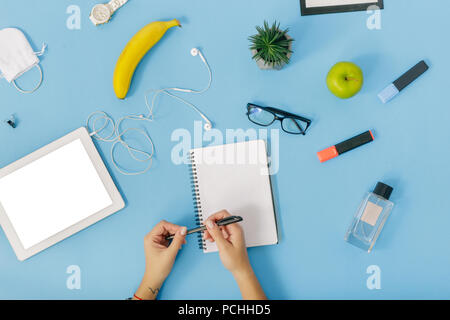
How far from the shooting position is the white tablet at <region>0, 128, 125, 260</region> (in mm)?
959

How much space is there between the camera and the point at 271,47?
0.87m

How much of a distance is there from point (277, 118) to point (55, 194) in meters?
0.65

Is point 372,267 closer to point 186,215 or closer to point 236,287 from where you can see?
point 236,287

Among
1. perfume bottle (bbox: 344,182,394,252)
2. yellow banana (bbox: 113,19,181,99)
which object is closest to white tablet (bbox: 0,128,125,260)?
yellow banana (bbox: 113,19,181,99)

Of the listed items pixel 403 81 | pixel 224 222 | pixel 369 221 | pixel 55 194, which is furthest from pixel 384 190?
pixel 55 194

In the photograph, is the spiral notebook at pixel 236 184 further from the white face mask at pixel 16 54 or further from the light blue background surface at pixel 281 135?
the white face mask at pixel 16 54

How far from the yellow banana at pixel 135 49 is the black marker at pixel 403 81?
23.5 inches

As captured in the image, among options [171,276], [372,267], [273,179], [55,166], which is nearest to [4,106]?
[55,166]

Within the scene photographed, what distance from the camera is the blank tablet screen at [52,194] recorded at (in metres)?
0.96

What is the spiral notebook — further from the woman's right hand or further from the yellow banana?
the yellow banana

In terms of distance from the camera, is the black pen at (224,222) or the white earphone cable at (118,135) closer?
the black pen at (224,222)

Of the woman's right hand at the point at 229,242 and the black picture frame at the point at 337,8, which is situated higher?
the black picture frame at the point at 337,8

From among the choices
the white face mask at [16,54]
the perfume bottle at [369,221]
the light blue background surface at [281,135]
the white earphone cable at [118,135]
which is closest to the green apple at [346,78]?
the light blue background surface at [281,135]

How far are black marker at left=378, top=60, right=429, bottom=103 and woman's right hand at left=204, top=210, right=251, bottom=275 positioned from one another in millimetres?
534
